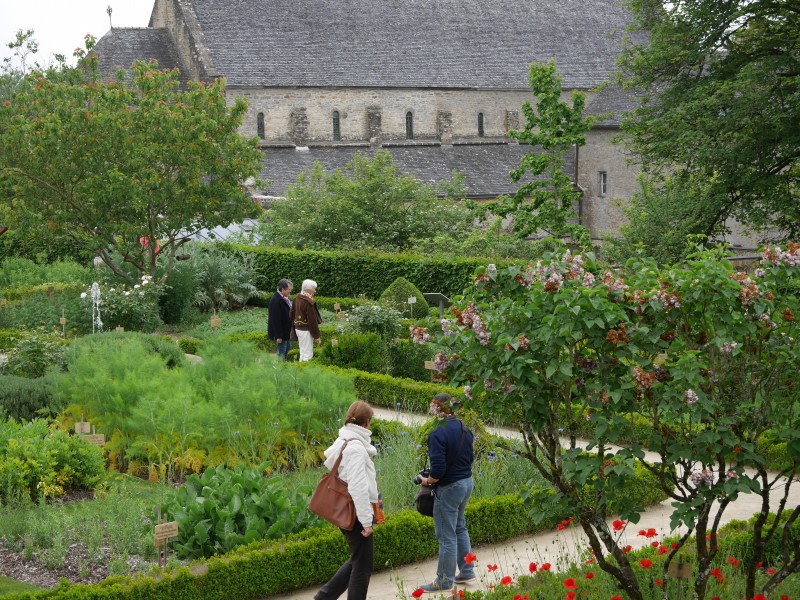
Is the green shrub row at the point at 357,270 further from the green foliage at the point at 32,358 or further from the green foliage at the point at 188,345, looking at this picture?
the green foliage at the point at 32,358

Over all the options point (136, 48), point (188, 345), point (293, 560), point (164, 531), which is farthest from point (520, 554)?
point (136, 48)

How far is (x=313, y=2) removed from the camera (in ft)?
146

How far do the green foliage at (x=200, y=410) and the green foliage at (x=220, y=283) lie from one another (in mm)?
10354

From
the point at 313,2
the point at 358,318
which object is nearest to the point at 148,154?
the point at 358,318

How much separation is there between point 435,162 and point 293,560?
3440cm

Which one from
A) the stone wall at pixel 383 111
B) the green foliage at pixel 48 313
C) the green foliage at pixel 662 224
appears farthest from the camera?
the stone wall at pixel 383 111

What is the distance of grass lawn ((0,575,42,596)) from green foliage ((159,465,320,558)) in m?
1.12

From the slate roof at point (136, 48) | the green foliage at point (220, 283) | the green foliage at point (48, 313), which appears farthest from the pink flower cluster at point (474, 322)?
the slate roof at point (136, 48)

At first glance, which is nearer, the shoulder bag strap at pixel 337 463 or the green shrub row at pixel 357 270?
the shoulder bag strap at pixel 337 463

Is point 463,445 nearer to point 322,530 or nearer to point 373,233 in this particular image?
point 322,530

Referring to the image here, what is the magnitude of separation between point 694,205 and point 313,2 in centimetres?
2669

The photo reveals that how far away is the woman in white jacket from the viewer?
7.31 metres

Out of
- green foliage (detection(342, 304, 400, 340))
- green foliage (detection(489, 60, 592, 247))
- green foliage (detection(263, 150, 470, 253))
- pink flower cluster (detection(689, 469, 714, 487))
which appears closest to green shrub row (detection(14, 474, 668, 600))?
pink flower cluster (detection(689, 469, 714, 487))

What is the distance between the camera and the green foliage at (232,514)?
336 inches
